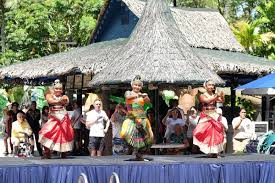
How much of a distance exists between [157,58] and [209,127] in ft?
14.9

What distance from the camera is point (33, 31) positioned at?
29906 millimetres

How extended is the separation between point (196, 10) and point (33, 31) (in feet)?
27.4

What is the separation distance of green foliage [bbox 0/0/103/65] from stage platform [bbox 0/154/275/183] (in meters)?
18.4

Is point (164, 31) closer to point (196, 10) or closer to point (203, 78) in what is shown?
point (203, 78)

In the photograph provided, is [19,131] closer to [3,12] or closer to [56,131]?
[56,131]

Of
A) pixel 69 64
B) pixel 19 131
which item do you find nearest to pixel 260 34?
pixel 69 64

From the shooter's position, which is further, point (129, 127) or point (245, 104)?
point (245, 104)

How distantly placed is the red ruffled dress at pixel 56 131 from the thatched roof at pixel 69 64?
570 centimetres

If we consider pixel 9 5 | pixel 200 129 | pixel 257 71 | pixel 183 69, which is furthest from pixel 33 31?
pixel 200 129

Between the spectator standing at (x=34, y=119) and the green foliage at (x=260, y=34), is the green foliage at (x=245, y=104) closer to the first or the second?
the green foliage at (x=260, y=34)

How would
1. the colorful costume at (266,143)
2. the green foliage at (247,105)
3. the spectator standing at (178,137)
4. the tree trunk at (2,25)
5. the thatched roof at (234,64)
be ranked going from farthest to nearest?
the tree trunk at (2,25) → the green foliage at (247,105) → the thatched roof at (234,64) → the spectator standing at (178,137) → the colorful costume at (266,143)

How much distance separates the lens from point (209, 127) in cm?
1188

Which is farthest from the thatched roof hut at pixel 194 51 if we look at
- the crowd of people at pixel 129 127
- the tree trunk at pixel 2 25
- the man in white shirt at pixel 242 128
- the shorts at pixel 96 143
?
the tree trunk at pixel 2 25

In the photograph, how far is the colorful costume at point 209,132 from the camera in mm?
11891
